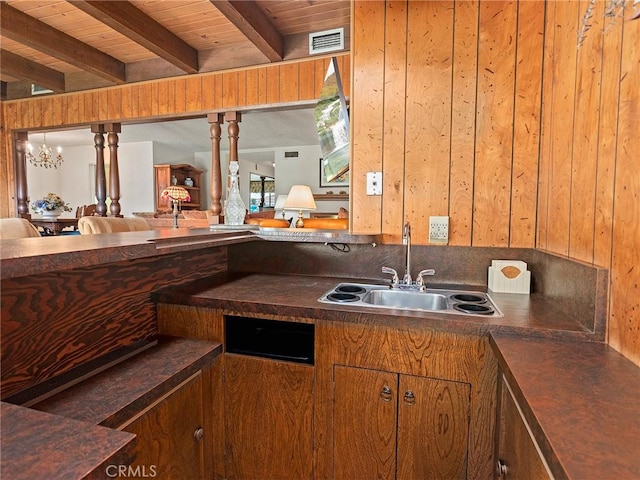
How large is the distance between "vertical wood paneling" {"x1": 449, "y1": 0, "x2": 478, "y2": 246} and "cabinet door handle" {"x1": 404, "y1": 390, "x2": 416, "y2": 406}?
777 mm

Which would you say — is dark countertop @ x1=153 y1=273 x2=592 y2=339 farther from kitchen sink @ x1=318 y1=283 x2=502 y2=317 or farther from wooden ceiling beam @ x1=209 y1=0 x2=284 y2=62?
wooden ceiling beam @ x1=209 y1=0 x2=284 y2=62

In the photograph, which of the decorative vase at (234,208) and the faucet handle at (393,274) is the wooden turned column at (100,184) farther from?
the faucet handle at (393,274)

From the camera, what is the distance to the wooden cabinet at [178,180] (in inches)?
293

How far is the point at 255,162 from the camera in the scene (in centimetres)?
978

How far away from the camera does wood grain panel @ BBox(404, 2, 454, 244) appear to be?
1638mm

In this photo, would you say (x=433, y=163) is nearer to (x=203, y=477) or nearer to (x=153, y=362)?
(x=153, y=362)

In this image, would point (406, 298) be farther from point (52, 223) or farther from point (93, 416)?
point (52, 223)

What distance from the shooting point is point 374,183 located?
5.83 feet

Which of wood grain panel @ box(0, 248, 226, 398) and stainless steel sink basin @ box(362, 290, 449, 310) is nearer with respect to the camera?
wood grain panel @ box(0, 248, 226, 398)

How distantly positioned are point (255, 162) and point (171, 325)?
8.78 meters

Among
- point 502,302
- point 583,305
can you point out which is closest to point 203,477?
point 502,302

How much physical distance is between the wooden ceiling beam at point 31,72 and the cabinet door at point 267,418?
13.9 ft

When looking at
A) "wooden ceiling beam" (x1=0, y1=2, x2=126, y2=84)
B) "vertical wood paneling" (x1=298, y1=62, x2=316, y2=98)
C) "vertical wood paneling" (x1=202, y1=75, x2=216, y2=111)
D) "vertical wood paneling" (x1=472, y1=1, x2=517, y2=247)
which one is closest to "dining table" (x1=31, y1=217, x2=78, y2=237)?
"wooden ceiling beam" (x1=0, y1=2, x2=126, y2=84)

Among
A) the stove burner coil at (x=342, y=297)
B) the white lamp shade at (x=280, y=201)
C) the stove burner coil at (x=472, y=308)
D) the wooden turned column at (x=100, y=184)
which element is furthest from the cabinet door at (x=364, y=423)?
the white lamp shade at (x=280, y=201)
